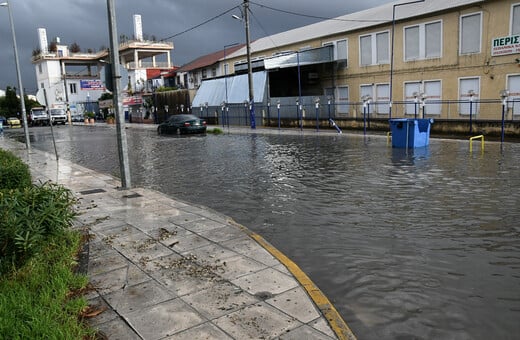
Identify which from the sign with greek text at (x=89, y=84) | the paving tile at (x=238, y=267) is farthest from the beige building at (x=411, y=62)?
the sign with greek text at (x=89, y=84)

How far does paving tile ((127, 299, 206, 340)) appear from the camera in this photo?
3.90m

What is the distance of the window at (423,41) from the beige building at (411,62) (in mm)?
61

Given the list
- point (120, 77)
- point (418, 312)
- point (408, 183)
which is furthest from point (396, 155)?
point (418, 312)

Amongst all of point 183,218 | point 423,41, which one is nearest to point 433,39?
point 423,41

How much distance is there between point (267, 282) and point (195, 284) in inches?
30.7

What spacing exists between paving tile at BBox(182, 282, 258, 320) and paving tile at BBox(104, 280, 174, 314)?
0.91 feet

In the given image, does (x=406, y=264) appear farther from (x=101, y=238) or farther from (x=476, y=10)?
(x=476, y=10)

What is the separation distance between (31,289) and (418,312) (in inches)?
149

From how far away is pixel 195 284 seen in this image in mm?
4945

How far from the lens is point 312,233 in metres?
6.96

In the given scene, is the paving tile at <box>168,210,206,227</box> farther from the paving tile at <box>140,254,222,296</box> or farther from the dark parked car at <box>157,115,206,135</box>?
the dark parked car at <box>157,115,206,135</box>

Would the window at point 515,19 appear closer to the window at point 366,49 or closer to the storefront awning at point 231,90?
the window at point 366,49

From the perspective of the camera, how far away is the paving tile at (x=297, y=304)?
4.15 m

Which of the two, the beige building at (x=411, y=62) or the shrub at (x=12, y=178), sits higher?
the beige building at (x=411, y=62)
